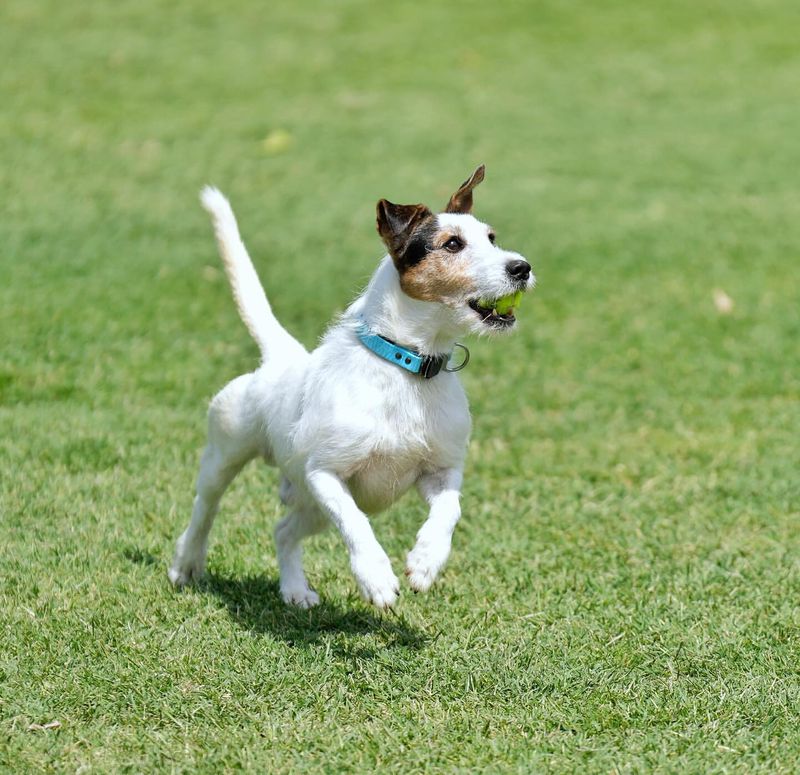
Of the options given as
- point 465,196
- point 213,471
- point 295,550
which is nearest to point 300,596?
point 295,550

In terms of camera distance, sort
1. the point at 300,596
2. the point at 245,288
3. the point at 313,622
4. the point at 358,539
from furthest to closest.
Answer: the point at 245,288 → the point at 300,596 → the point at 313,622 → the point at 358,539

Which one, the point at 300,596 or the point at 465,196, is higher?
the point at 465,196

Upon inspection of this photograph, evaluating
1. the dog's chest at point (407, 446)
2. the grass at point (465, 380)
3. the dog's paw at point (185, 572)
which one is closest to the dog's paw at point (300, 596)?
the grass at point (465, 380)

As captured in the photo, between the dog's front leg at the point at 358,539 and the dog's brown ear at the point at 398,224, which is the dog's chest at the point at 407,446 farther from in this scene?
the dog's brown ear at the point at 398,224

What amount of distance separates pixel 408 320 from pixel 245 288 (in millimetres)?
1249

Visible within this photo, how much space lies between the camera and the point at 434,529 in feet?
15.5

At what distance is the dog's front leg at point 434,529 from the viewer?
4.60 metres

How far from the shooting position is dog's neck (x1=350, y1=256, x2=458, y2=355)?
496 centimetres

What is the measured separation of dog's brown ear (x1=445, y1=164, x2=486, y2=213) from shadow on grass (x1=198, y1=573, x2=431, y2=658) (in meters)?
1.68

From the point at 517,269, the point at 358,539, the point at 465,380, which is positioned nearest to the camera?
the point at 358,539

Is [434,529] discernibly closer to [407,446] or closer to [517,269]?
[407,446]

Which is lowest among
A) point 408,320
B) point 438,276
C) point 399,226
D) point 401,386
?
point 401,386

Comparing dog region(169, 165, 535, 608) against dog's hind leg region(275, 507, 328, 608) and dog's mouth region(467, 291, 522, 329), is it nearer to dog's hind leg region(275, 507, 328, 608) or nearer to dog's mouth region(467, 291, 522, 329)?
dog's mouth region(467, 291, 522, 329)

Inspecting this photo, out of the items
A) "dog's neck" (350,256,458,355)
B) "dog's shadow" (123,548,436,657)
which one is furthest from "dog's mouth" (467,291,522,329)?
"dog's shadow" (123,548,436,657)
